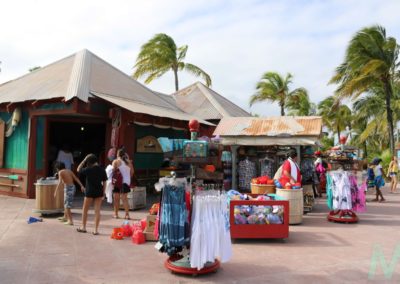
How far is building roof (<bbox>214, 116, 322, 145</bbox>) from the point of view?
1057 cm

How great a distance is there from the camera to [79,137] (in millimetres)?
16297

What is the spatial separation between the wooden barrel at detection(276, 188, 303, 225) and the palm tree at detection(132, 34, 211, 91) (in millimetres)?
19075

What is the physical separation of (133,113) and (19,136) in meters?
3.92

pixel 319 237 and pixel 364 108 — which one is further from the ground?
pixel 364 108

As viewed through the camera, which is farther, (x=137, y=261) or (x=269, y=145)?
(x=269, y=145)

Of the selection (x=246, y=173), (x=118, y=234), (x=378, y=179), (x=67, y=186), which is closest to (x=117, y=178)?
(x=67, y=186)

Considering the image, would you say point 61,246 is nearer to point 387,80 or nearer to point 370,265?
point 370,265

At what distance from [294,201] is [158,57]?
19.4m

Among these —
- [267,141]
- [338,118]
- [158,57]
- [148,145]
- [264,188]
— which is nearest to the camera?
[264,188]

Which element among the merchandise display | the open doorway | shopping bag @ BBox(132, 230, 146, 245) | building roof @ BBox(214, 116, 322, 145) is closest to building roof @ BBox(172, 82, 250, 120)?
the open doorway

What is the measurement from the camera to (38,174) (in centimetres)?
1148

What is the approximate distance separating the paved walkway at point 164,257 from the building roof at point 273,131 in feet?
9.46

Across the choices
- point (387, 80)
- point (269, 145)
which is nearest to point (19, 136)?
point (269, 145)

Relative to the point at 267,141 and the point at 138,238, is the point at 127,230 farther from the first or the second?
the point at 267,141
